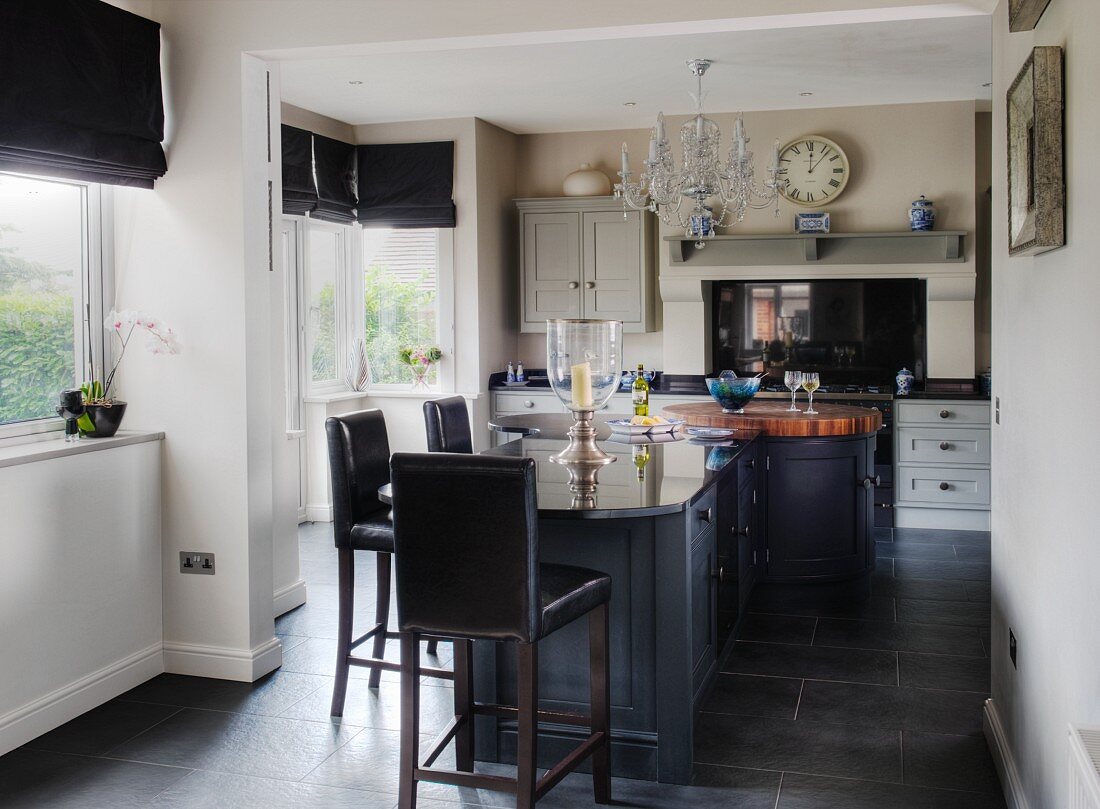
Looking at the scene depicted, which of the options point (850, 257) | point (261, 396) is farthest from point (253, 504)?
point (850, 257)

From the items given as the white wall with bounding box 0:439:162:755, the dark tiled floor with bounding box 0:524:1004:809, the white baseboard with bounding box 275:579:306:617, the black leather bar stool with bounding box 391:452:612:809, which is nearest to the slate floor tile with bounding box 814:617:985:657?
the dark tiled floor with bounding box 0:524:1004:809

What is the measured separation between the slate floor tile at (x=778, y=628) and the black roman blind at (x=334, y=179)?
3.78 meters

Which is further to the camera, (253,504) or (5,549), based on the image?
(253,504)

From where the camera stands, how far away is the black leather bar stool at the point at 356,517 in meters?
3.47

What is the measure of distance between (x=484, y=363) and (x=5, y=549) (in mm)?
4085

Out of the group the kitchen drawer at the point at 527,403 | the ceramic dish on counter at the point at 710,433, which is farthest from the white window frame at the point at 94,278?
the kitchen drawer at the point at 527,403

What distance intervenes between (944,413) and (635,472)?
12.7ft

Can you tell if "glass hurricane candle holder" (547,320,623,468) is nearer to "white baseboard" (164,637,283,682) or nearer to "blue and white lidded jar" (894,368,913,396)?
"white baseboard" (164,637,283,682)

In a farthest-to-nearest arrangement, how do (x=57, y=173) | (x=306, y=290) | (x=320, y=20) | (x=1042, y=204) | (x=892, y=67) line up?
(x=306, y=290) → (x=892, y=67) → (x=320, y=20) → (x=57, y=173) → (x=1042, y=204)

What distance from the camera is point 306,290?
6715 mm

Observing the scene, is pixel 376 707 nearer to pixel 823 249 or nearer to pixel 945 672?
pixel 945 672

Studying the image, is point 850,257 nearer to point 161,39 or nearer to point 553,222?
point 553,222

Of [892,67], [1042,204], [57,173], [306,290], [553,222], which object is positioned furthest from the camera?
[553,222]

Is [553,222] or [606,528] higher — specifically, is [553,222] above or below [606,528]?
above
